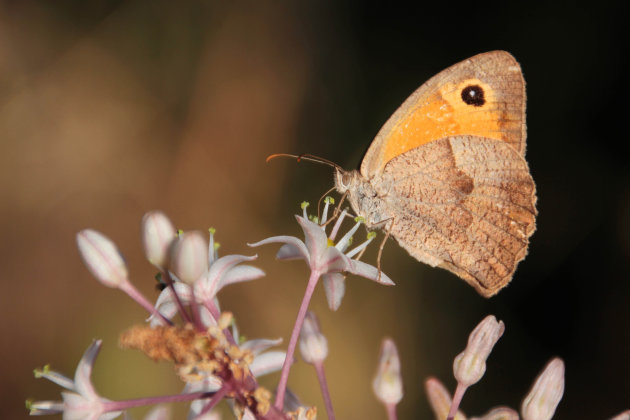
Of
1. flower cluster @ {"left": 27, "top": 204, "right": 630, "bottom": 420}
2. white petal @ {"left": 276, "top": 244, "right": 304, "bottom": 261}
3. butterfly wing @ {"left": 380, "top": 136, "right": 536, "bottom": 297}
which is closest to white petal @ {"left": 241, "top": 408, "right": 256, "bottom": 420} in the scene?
flower cluster @ {"left": 27, "top": 204, "right": 630, "bottom": 420}

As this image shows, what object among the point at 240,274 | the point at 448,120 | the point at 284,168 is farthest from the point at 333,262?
the point at 284,168

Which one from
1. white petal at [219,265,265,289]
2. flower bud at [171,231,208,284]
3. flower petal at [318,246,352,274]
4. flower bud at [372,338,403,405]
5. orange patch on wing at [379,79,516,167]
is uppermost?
orange patch on wing at [379,79,516,167]

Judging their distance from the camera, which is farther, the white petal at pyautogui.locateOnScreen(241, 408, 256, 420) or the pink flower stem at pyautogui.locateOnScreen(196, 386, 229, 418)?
the white petal at pyautogui.locateOnScreen(241, 408, 256, 420)

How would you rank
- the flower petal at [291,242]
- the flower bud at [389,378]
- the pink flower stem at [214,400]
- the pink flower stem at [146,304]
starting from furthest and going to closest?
the flower bud at [389,378] < the flower petal at [291,242] < the pink flower stem at [146,304] < the pink flower stem at [214,400]

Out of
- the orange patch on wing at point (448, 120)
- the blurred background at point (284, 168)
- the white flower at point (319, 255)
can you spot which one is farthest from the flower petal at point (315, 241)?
the blurred background at point (284, 168)

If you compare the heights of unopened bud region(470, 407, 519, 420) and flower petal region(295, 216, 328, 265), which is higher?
flower petal region(295, 216, 328, 265)

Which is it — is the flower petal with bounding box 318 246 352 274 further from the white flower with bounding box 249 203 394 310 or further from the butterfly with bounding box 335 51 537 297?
the butterfly with bounding box 335 51 537 297

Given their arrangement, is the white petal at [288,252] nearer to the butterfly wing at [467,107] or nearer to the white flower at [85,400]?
the white flower at [85,400]

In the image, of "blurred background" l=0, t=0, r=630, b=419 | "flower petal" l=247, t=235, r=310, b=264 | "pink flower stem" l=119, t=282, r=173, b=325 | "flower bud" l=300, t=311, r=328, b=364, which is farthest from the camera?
"blurred background" l=0, t=0, r=630, b=419
